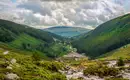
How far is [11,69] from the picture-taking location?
7325 cm

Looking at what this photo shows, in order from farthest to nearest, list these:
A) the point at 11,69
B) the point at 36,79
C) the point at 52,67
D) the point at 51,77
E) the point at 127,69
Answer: the point at 127,69 → the point at 52,67 → the point at 51,77 → the point at 11,69 → the point at 36,79

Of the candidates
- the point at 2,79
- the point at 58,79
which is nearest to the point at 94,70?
the point at 58,79

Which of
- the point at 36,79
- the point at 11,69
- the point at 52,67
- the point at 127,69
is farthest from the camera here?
the point at 127,69

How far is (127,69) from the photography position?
163 meters

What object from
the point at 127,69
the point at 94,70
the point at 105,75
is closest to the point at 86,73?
the point at 94,70

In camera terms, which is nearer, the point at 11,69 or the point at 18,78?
the point at 18,78

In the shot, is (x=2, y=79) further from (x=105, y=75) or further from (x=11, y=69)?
(x=105, y=75)

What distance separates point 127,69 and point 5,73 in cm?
10769

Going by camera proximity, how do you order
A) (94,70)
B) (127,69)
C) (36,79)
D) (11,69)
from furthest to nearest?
(127,69) → (94,70) → (11,69) → (36,79)

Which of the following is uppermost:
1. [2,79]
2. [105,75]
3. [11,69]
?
[105,75]

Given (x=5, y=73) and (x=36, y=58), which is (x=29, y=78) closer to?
(x=5, y=73)

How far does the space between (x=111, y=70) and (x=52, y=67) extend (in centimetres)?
3093

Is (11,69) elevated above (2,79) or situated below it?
above

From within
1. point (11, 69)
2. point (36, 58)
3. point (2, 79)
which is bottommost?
point (2, 79)
